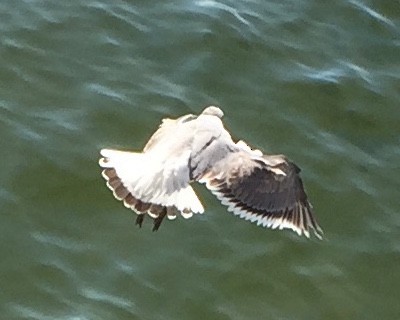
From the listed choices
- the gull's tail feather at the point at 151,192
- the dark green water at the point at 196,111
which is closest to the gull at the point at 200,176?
the gull's tail feather at the point at 151,192

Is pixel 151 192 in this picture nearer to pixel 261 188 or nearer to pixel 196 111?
pixel 261 188

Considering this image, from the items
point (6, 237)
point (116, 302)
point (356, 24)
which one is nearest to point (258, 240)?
point (116, 302)

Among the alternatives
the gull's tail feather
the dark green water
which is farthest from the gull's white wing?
the dark green water

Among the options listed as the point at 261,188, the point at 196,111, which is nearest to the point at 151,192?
the point at 261,188

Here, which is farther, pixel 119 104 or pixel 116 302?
pixel 119 104

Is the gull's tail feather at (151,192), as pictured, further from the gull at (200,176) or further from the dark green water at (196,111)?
the dark green water at (196,111)

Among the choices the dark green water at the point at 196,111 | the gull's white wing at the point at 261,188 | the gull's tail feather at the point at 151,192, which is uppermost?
the dark green water at the point at 196,111

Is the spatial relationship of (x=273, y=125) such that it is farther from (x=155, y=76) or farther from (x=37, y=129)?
(x=37, y=129)
